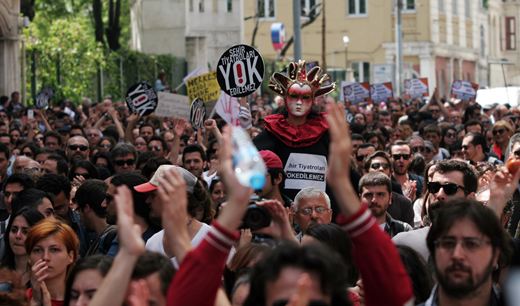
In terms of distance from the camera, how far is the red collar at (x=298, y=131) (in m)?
11.4

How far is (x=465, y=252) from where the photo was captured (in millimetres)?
5938

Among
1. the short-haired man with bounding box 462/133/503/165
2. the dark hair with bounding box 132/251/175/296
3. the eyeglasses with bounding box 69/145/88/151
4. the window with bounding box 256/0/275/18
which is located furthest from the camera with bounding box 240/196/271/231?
the window with bounding box 256/0/275/18

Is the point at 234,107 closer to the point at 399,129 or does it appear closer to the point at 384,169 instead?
the point at 384,169

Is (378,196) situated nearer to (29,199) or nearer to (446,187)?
(446,187)

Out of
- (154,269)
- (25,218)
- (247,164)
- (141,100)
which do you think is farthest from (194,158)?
(247,164)

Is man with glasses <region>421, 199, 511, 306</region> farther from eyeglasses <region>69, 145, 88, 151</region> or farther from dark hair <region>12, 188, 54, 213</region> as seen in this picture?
eyeglasses <region>69, 145, 88, 151</region>

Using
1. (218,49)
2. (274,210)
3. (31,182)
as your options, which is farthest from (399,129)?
(218,49)

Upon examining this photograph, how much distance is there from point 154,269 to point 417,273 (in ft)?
4.73

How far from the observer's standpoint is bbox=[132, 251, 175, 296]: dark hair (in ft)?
19.5

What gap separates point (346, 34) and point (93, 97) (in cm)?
2955

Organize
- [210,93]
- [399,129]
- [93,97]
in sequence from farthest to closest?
[93,97] → [399,129] → [210,93]

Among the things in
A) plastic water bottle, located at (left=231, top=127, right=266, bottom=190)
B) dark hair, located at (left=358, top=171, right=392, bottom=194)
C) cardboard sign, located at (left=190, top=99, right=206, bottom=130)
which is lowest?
dark hair, located at (left=358, top=171, right=392, bottom=194)

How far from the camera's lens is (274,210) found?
627cm

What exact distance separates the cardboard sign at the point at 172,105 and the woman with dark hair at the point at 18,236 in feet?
33.4
